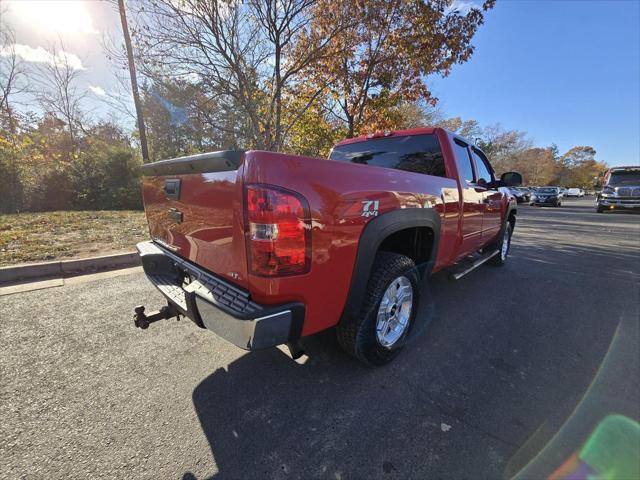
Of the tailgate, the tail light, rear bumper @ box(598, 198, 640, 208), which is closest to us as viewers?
the tail light

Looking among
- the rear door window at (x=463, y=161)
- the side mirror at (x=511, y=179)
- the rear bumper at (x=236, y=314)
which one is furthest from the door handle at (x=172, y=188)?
the side mirror at (x=511, y=179)

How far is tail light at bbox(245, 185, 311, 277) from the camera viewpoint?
1.48 meters

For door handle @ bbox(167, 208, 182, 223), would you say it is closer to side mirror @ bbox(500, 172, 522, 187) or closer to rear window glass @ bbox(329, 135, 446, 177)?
rear window glass @ bbox(329, 135, 446, 177)

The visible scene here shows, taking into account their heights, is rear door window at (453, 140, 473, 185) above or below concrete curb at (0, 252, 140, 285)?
above

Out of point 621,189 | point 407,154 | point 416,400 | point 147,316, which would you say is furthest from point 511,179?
point 621,189

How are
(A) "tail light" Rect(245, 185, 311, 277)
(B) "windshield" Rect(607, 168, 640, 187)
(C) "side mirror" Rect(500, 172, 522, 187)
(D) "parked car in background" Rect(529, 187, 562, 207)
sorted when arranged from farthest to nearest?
(D) "parked car in background" Rect(529, 187, 562, 207) < (B) "windshield" Rect(607, 168, 640, 187) < (C) "side mirror" Rect(500, 172, 522, 187) < (A) "tail light" Rect(245, 185, 311, 277)

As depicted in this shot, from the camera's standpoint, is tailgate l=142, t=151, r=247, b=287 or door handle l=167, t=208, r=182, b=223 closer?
tailgate l=142, t=151, r=247, b=287

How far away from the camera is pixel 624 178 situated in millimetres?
15859

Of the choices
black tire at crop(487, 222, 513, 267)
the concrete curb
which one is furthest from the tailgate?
black tire at crop(487, 222, 513, 267)

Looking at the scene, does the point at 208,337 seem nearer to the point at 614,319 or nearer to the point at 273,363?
the point at 273,363

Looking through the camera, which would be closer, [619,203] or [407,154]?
[407,154]

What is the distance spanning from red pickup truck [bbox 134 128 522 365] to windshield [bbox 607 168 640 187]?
65.7 ft

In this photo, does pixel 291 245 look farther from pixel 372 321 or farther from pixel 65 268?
pixel 65 268

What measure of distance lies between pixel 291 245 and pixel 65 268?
4956mm
